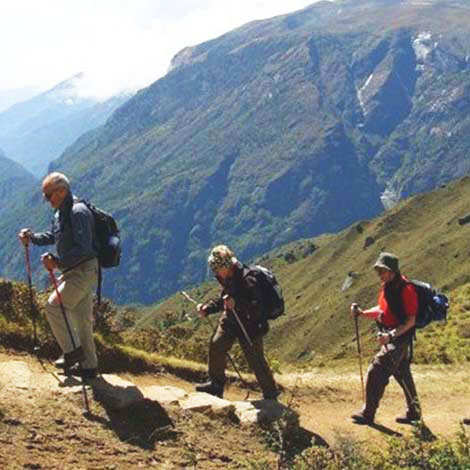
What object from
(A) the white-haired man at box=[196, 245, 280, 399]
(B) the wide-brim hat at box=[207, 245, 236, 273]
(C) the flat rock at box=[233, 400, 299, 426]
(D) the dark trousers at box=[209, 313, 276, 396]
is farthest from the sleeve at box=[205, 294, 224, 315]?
(C) the flat rock at box=[233, 400, 299, 426]

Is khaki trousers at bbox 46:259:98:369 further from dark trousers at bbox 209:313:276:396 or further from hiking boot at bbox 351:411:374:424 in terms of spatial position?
hiking boot at bbox 351:411:374:424

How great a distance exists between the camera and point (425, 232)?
179875 millimetres

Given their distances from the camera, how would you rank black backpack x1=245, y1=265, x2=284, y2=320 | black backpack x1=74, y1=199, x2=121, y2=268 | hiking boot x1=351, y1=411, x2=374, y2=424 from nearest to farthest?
1. black backpack x1=74, y1=199, x2=121, y2=268
2. black backpack x1=245, y1=265, x2=284, y2=320
3. hiking boot x1=351, y1=411, x2=374, y2=424

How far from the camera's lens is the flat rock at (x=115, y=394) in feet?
33.1

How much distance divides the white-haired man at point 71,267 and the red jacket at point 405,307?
514 centimetres

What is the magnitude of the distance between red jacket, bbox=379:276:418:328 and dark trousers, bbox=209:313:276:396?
7.70ft

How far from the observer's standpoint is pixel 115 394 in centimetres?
1027

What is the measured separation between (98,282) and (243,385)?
5127 millimetres

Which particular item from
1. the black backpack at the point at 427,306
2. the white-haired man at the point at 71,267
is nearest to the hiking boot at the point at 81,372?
the white-haired man at the point at 71,267

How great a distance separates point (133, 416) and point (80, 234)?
2.65 m

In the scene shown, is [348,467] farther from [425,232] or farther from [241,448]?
[425,232]

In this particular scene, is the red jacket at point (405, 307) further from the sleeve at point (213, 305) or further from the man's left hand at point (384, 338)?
the sleeve at point (213, 305)

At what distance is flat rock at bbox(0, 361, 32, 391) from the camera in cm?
1011

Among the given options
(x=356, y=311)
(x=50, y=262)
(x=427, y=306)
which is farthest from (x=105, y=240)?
(x=427, y=306)
